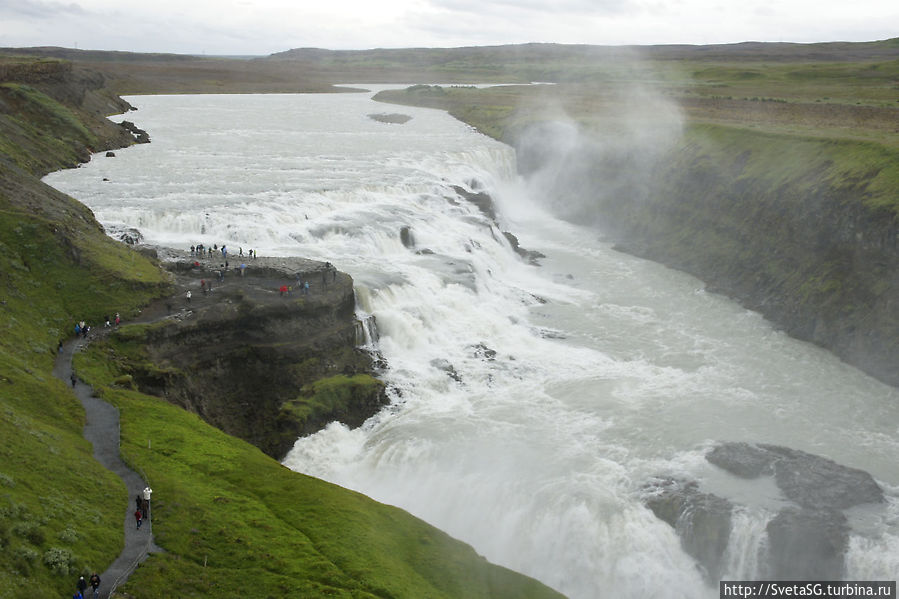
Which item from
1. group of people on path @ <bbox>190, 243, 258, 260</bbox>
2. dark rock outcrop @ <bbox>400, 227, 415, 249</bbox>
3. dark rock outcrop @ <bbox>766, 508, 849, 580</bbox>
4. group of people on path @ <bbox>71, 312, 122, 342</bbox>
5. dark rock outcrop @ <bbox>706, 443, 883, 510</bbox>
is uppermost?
group of people on path @ <bbox>190, 243, 258, 260</bbox>

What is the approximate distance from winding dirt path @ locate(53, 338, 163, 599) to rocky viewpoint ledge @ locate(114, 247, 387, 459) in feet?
8.31

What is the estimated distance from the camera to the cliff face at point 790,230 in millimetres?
44688

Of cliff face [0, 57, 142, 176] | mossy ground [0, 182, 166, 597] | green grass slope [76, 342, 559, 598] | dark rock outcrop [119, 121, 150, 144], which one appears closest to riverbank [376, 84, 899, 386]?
green grass slope [76, 342, 559, 598]

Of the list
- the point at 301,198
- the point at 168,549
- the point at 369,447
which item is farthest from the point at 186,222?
the point at 168,549

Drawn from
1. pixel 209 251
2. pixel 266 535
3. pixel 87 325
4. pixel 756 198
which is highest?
pixel 756 198

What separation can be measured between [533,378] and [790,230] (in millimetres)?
24937

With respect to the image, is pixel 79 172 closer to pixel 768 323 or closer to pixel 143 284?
pixel 143 284

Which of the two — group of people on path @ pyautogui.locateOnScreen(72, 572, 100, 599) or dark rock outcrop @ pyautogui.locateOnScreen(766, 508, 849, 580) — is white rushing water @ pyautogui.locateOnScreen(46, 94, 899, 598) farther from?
group of people on path @ pyautogui.locateOnScreen(72, 572, 100, 599)

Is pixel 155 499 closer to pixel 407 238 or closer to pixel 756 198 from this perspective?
pixel 407 238

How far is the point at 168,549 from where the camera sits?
2092cm

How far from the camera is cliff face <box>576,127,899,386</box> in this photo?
147ft

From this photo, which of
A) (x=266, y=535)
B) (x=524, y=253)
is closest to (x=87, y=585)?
(x=266, y=535)

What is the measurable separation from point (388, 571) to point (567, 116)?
84851 mm

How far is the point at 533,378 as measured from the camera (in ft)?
132
